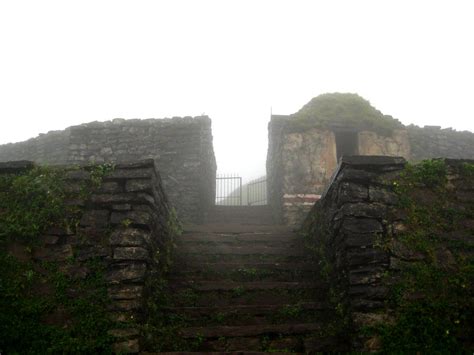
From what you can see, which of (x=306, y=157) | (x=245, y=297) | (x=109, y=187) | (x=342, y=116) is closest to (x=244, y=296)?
(x=245, y=297)

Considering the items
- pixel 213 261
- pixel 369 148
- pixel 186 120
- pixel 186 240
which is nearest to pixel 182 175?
pixel 186 120

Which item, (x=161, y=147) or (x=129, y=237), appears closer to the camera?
(x=129, y=237)

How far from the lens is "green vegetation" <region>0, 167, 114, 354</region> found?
4.13m

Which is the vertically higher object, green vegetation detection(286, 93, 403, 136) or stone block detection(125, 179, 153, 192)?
green vegetation detection(286, 93, 403, 136)

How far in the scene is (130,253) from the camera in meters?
4.80

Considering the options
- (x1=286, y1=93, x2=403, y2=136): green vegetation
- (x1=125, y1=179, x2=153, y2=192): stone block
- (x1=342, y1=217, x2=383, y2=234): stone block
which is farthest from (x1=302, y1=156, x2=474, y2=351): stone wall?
(x1=286, y1=93, x2=403, y2=136): green vegetation

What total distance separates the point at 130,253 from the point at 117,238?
274mm

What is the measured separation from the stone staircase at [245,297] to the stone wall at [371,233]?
510 mm

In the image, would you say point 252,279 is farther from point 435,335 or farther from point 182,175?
point 182,175

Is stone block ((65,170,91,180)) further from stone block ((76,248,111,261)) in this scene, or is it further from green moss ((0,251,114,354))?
green moss ((0,251,114,354))

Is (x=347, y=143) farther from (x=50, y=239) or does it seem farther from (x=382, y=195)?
(x=50, y=239)

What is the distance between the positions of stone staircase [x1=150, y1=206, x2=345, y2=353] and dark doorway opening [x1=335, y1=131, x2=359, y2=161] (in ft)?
18.4

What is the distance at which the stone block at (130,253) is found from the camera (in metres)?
4.77

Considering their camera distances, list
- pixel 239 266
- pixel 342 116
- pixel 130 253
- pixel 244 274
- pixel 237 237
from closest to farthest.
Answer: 1. pixel 130 253
2. pixel 244 274
3. pixel 239 266
4. pixel 237 237
5. pixel 342 116
